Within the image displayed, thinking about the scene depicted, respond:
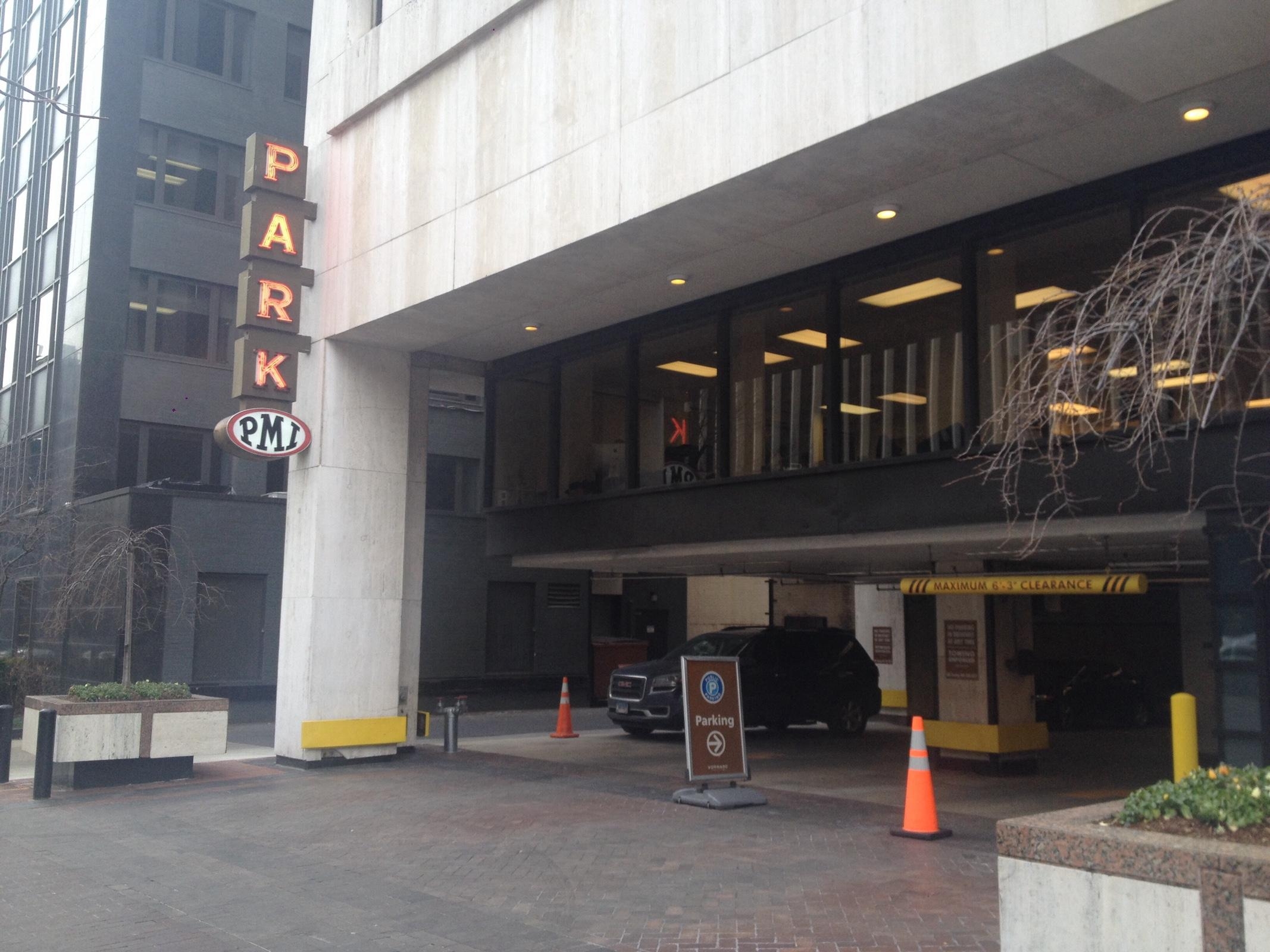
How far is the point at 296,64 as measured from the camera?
29.1 m

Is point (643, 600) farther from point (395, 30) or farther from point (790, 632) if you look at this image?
point (395, 30)

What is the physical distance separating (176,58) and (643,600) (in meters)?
18.4

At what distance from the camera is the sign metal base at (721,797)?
1173 centimetres

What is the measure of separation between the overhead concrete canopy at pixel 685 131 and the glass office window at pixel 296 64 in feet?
42.3

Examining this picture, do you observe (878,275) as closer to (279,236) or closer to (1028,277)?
(1028,277)

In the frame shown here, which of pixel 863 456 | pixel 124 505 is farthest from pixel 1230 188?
pixel 124 505

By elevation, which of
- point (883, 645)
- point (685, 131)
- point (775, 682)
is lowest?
point (775, 682)

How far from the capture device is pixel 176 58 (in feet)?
89.6

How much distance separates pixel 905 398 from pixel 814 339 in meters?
1.56

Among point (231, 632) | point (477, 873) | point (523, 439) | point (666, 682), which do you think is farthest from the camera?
point (231, 632)

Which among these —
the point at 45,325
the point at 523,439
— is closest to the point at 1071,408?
the point at 523,439

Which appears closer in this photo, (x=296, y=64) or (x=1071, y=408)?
(x=1071, y=408)

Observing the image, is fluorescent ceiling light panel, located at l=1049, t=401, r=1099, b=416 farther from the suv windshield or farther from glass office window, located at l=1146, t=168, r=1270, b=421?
the suv windshield

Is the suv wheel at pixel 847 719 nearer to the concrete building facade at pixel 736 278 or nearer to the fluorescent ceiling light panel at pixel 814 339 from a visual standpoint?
the concrete building facade at pixel 736 278
